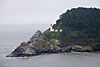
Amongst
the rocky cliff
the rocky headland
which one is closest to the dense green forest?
the rocky headland

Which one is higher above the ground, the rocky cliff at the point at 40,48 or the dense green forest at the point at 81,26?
the dense green forest at the point at 81,26

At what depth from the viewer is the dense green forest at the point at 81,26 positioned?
113750 millimetres

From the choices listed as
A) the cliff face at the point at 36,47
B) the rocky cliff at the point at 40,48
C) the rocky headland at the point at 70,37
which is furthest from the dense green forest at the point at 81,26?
the cliff face at the point at 36,47

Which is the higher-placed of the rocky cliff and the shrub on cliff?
the shrub on cliff

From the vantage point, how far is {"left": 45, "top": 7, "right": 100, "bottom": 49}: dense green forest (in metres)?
114

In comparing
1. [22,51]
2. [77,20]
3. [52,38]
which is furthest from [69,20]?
[22,51]

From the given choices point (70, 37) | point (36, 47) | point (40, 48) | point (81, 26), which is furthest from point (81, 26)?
point (36, 47)

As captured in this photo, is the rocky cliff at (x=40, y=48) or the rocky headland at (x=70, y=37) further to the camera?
the rocky headland at (x=70, y=37)

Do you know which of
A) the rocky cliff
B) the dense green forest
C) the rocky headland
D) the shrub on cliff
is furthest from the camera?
the shrub on cliff

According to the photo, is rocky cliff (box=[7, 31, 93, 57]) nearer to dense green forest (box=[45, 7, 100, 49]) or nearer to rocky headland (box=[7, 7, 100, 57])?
rocky headland (box=[7, 7, 100, 57])

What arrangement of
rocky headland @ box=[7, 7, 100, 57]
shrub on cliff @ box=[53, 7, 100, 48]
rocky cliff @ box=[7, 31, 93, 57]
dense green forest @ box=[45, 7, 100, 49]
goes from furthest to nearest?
1. shrub on cliff @ box=[53, 7, 100, 48]
2. dense green forest @ box=[45, 7, 100, 49]
3. rocky headland @ box=[7, 7, 100, 57]
4. rocky cliff @ box=[7, 31, 93, 57]

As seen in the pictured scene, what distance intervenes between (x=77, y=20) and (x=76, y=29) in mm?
3312

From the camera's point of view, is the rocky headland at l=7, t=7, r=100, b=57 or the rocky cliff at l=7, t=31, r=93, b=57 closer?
the rocky cliff at l=7, t=31, r=93, b=57

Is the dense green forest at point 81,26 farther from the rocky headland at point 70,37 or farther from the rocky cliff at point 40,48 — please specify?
the rocky cliff at point 40,48
